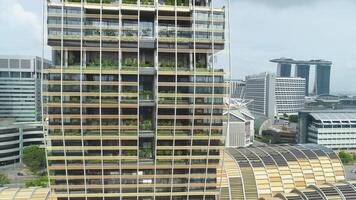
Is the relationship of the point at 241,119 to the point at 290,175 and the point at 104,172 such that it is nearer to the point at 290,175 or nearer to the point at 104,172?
the point at 290,175

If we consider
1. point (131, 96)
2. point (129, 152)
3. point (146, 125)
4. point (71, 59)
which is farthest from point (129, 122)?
point (71, 59)

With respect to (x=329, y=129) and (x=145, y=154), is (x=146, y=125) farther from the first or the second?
(x=329, y=129)

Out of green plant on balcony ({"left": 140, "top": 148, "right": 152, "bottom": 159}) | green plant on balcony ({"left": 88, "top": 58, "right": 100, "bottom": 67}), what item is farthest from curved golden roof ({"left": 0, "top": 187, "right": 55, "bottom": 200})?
green plant on balcony ({"left": 88, "top": 58, "right": 100, "bottom": 67})

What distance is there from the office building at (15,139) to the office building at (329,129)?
11295 centimetres

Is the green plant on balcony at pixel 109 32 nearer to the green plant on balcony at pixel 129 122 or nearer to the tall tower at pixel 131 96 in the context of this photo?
the tall tower at pixel 131 96

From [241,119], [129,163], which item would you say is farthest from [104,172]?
[241,119]

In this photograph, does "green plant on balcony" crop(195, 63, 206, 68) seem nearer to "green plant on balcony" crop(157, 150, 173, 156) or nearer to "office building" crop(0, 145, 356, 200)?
"green plant on balcony" crop(157, 150, 173, 156)

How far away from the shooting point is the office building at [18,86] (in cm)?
17075

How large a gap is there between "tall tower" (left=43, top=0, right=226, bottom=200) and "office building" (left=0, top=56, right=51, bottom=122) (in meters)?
127

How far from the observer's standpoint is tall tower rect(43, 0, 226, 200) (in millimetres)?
52812

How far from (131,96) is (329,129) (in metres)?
135

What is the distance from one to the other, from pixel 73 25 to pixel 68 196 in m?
24.2

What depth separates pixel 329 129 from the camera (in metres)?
167

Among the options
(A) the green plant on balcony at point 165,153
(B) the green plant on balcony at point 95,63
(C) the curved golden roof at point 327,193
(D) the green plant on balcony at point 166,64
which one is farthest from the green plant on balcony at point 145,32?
(C) the curved golden roof at point 327,193
